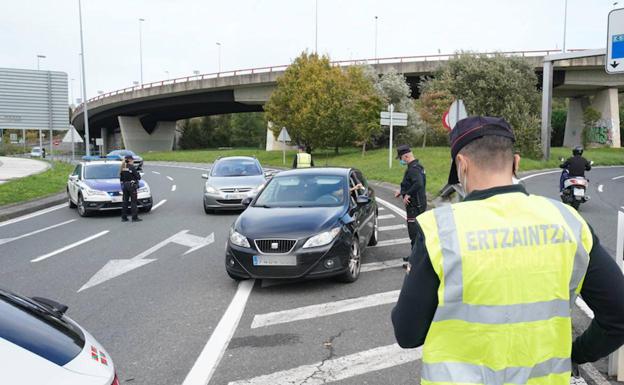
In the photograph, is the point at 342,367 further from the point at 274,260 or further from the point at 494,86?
the point at 494,86

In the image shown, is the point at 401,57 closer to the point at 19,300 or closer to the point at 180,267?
the point at 180,267

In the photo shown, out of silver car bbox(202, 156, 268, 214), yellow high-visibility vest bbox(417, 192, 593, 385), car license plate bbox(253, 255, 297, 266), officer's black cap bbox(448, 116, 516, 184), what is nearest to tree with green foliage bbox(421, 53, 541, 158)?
silver car bbox(202, 156, 268, 214)

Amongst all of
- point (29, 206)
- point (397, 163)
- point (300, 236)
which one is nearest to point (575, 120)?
point (397, 163)

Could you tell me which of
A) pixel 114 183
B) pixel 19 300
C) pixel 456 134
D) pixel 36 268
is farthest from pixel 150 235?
pixel 456 134

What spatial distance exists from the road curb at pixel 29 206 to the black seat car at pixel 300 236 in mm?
9341

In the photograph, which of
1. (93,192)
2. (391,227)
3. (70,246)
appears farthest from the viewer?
(93,192)

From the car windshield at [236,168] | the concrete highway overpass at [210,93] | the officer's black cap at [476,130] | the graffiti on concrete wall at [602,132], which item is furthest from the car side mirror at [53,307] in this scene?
the graffiti on concrete wall at [602,132]

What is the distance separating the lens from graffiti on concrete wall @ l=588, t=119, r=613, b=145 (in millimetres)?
46625

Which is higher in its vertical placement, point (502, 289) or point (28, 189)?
point (502, 289)

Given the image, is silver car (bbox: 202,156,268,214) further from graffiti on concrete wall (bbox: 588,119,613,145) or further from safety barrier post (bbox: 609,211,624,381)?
graffiti on concrete wall (bbox: 588,119,613,145)

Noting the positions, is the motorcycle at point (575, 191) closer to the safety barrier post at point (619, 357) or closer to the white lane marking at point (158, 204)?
the safety barrier post at point (619, 357)

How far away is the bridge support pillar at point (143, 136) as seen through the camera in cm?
7012

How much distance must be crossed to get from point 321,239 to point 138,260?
3614 millimetres

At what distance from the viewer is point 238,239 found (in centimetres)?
688
